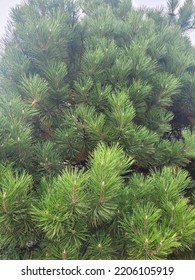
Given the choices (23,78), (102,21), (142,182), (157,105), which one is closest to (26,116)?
(23,78)

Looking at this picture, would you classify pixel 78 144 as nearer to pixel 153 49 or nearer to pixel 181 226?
pixel 181 226

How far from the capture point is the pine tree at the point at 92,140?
815 millimetres

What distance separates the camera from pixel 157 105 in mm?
1296

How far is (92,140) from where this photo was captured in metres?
1.11

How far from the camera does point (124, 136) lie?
106cm

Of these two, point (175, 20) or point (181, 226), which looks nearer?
point (181, 226)

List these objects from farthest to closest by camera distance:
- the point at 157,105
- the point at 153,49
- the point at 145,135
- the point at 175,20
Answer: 1. the point at 175,20
2. the point at 153,49
3. the point at 157,105
4. the point at 145,135

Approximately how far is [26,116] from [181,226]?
0.67 metres

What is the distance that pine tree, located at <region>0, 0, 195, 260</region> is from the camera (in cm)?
82

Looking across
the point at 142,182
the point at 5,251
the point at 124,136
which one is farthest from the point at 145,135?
the point at 5,251
